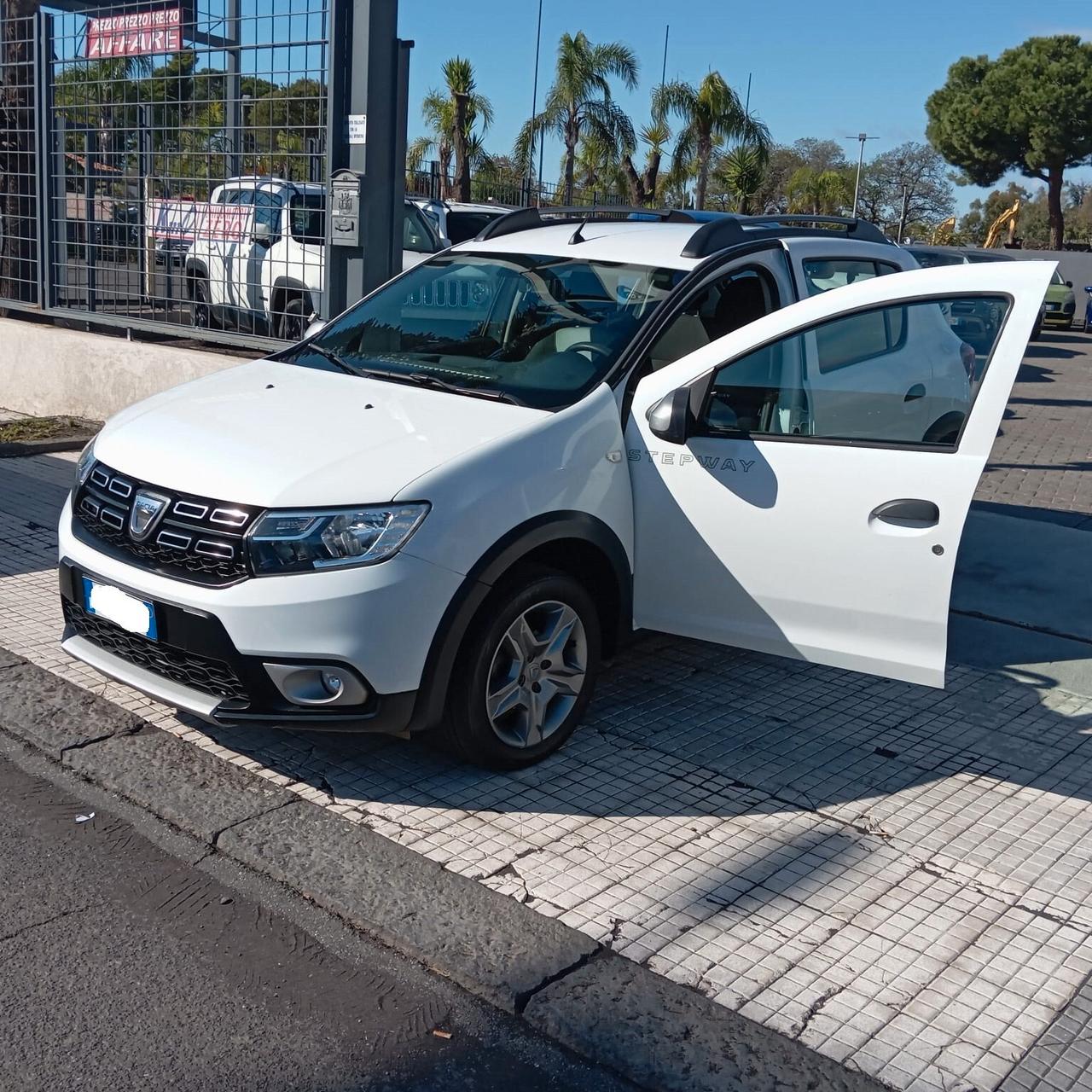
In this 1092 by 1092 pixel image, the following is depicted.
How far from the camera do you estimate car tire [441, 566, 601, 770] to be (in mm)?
4000

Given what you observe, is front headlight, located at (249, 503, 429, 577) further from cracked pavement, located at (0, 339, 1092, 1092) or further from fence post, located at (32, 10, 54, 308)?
fence post, located at (32, 10, 54, 308)

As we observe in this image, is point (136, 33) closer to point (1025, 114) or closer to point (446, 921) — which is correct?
point (446, 921)

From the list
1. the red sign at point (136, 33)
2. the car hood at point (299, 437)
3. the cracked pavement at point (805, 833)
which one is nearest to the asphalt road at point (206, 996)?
the cracked pavement at point (805, 833)

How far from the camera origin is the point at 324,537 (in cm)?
373

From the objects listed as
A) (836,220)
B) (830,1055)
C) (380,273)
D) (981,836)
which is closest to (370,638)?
(830,1055)

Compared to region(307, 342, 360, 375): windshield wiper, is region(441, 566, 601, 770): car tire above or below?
below

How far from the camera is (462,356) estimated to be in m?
4.86

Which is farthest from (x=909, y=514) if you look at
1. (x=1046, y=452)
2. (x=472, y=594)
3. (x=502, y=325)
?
(x=1046, y=452)

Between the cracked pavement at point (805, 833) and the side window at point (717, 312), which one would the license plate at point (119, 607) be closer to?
the cracked pavement at point (805, 833)

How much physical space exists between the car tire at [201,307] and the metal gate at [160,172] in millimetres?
15

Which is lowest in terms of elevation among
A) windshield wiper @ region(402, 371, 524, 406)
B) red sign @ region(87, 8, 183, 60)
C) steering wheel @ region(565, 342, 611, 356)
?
windshield wiper @ region(402, 371, 524, 406)

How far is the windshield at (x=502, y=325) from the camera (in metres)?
4.61

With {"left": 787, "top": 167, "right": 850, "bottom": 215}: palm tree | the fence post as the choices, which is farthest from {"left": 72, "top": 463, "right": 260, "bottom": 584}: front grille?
{"left": 787, "top": 167, "right": 850, "bottom": 215}: palm tree

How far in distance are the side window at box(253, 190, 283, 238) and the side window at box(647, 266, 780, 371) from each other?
450 cm
